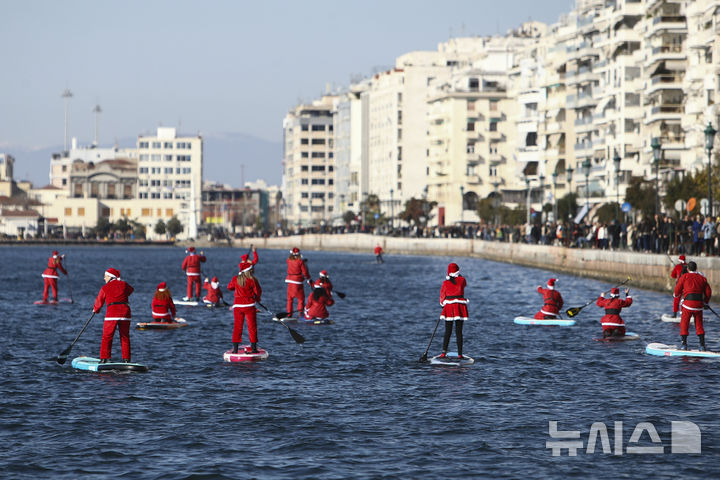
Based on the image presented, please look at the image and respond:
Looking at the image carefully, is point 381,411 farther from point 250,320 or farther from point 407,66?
point 407,66

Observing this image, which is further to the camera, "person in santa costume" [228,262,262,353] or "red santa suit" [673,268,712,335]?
"red santa suit" [673,268,712,335]

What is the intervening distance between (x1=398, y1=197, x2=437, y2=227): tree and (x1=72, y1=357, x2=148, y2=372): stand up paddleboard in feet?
450

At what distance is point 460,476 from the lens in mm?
18328

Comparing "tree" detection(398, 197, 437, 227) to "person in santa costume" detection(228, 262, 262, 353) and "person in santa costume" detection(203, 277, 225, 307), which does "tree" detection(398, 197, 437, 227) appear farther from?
"person in santa costume" detection(228, 262, 262, 353)

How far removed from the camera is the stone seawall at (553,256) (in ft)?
191

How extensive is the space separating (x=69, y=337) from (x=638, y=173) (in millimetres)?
78515

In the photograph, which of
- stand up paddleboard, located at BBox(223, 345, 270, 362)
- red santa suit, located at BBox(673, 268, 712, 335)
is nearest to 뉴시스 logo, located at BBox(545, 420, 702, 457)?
red santa suit, located at BBox(673, 268, 712, 335)

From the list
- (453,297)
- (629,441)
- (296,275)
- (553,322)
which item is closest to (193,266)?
(296,275)

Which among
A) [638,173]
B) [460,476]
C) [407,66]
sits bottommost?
[460,476]

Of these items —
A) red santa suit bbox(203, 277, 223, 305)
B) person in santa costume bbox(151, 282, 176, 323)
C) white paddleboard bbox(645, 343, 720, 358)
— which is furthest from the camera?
red santa suit bbox(203, 277, 223, 305)

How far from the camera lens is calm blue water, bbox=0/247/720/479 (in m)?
19.1

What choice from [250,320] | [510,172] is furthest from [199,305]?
[510,172]

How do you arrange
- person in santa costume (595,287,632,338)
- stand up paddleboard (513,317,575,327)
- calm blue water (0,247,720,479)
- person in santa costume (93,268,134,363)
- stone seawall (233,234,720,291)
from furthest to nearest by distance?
stone seawall (233,234,720,291)
stand up paddleboard (513,317,575,327)
person in santa costume (595,287,632,338)
person in santa costume (93,268,134,363)
calm blue water (0,247,720,479)

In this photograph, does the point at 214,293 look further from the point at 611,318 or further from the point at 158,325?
the point at 611,318
